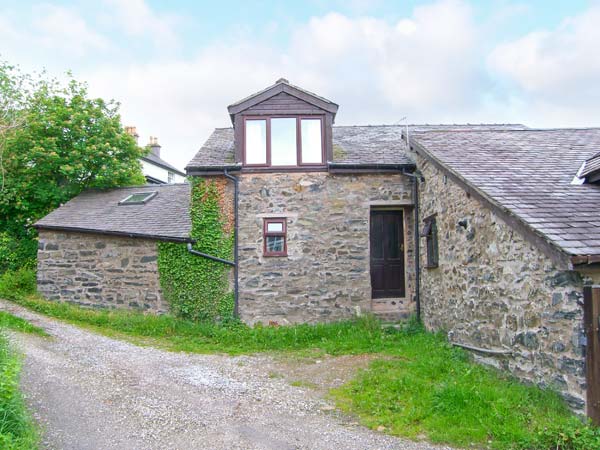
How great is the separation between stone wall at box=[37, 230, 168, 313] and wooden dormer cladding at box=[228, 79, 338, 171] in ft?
12.5

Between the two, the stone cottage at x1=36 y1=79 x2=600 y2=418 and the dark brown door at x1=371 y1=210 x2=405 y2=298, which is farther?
the dark brown door at x1=371 y1=210 x2=405 y2=298

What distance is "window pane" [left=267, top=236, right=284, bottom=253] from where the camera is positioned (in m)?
11.7

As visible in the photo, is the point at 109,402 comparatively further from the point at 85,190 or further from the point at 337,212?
the point at 85,190

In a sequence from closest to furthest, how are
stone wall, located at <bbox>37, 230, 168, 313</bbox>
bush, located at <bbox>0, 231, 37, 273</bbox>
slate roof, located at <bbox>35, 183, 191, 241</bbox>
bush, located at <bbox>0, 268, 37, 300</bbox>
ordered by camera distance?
stone wall, located at <bbox>37, 230, 168, 313</bbox> → slate roof, located at <bbox>35, 183, 191, 241</bbox> → bush, located at <bbox>0, 268, 37, 300</bbox> → bush, located at <bbox>0, 231, 37, 273</bbox>

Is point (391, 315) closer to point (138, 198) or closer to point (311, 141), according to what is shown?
point (311, 141)

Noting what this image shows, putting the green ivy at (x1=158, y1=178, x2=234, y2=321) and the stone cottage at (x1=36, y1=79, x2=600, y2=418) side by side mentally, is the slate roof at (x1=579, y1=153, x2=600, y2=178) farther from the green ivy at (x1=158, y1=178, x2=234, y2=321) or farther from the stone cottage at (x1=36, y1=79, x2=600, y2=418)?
the green ivy at (x1=158, y1=178, x2=234, y2=321)

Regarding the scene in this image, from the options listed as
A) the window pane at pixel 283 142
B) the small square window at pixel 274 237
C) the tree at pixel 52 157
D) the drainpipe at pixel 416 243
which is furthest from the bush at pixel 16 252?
the drainpipe at pixel 416 243

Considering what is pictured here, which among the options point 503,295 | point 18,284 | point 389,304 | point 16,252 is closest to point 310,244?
point 389,304

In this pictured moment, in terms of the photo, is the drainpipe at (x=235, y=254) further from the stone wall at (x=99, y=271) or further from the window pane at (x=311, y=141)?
the window pane at (x=311, y=141)

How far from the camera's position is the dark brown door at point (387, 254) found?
1237cm

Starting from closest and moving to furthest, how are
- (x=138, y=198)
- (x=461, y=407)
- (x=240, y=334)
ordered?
(x=461, y=407), (x=240, y=334), (x=138, y=198)

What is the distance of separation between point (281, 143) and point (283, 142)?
61mm

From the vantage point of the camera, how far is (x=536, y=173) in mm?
8633

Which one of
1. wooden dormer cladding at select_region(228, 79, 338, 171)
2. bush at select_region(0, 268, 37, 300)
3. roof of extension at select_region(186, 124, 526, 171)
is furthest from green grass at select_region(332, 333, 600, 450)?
bush at select_region(0, 268, 37, 300)
